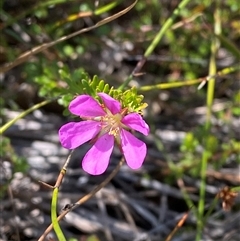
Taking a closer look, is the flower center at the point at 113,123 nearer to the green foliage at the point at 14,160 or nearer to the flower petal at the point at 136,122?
the flower petal at the point at 136,122

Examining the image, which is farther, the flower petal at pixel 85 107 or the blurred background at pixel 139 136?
the blurred background at pixel 139 136

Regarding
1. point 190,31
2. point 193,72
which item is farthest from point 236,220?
point 190,31

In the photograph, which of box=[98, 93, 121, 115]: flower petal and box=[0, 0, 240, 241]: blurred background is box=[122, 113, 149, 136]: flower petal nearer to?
box=[98, 93, 121, 115]: flower petal

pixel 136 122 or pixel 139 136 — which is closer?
pixel 136 122

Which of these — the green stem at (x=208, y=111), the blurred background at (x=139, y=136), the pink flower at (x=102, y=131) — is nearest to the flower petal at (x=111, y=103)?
the pink flower at (x=102, y=131)

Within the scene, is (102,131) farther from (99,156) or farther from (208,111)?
(208,111)

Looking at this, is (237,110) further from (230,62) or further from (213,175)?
(230,62)

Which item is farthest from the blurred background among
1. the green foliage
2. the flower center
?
the flower center

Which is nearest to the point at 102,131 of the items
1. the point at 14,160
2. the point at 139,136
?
the point at 14,160
